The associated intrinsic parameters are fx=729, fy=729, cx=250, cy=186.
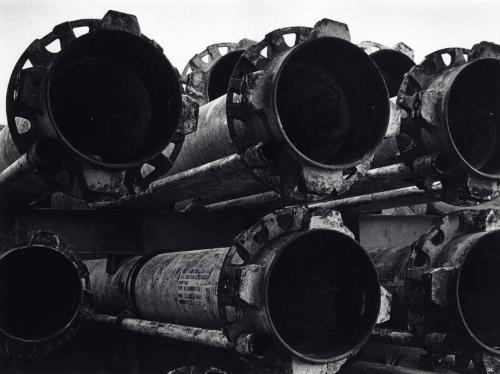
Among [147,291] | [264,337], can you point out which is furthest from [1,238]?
[264,337]

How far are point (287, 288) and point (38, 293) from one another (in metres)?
2.38

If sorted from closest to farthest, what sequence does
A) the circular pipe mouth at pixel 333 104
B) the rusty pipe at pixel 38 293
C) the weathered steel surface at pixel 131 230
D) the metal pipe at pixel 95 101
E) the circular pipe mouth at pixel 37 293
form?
the metal pipe at pixel 95 101, the circular pipe mouth at pixel 333 104, the rusty pipe at pixel 38 293, the circular pipe mouth at pixel 37 293, the weathered steel surface at pixel 131 230

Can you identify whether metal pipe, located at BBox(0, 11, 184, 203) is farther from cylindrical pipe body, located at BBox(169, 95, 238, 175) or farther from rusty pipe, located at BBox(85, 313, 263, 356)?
rusty pipe, located at BBox(85, 313, 263, 356)

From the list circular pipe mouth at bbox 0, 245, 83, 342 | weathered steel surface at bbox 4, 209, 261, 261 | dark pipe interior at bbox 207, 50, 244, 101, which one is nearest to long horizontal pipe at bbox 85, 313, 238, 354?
circular pipe mouth at bbox 0, 245, 83, 342

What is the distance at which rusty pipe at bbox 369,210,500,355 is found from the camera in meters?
4.69

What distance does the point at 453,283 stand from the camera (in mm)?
4684

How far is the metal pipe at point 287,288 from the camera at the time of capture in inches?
160

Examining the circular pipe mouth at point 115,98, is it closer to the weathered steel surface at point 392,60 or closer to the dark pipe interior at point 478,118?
the dark pipe interior at point 478,118

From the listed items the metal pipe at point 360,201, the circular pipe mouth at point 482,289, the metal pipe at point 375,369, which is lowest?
the metal pipe at point 375,369

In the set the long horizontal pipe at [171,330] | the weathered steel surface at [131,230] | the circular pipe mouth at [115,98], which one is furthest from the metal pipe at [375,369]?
the circular pipe mouth at [115,98]

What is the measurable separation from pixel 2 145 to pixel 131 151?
1.38m

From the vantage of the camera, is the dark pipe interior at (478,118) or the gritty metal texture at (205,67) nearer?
the dark pipe interior at (478,118)

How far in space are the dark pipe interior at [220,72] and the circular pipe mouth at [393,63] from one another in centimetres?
160

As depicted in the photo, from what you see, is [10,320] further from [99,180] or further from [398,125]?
[398,125]
